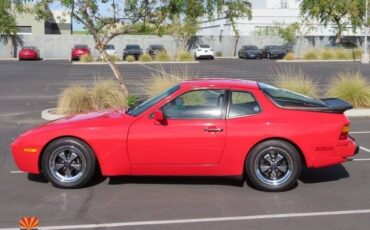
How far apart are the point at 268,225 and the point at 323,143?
1.72 m

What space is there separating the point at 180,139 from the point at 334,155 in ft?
6.28

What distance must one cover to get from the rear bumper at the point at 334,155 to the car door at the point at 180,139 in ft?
3.90

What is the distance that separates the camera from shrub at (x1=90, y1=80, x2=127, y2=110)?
13648 mm

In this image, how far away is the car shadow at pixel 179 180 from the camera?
24.4 feet

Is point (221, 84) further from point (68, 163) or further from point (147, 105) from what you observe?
point (68, 163)

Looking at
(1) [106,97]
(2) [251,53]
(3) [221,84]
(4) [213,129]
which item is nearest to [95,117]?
(4) [213,129]

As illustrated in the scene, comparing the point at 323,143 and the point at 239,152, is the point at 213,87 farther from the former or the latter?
the point at 323,143

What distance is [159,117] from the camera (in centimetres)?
686

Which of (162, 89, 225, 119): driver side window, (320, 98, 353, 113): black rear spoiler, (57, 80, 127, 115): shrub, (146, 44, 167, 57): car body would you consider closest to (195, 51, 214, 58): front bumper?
(146, 44, 167, 57): car body

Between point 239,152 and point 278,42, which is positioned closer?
point 239,152

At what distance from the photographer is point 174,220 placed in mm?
5898

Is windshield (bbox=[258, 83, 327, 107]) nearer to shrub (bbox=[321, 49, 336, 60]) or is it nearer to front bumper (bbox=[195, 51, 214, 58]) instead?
shrub (bbox=[321, 49, 336, 60])

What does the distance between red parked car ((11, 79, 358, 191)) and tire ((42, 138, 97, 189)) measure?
12mm

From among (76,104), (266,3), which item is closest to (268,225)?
(76,104)
